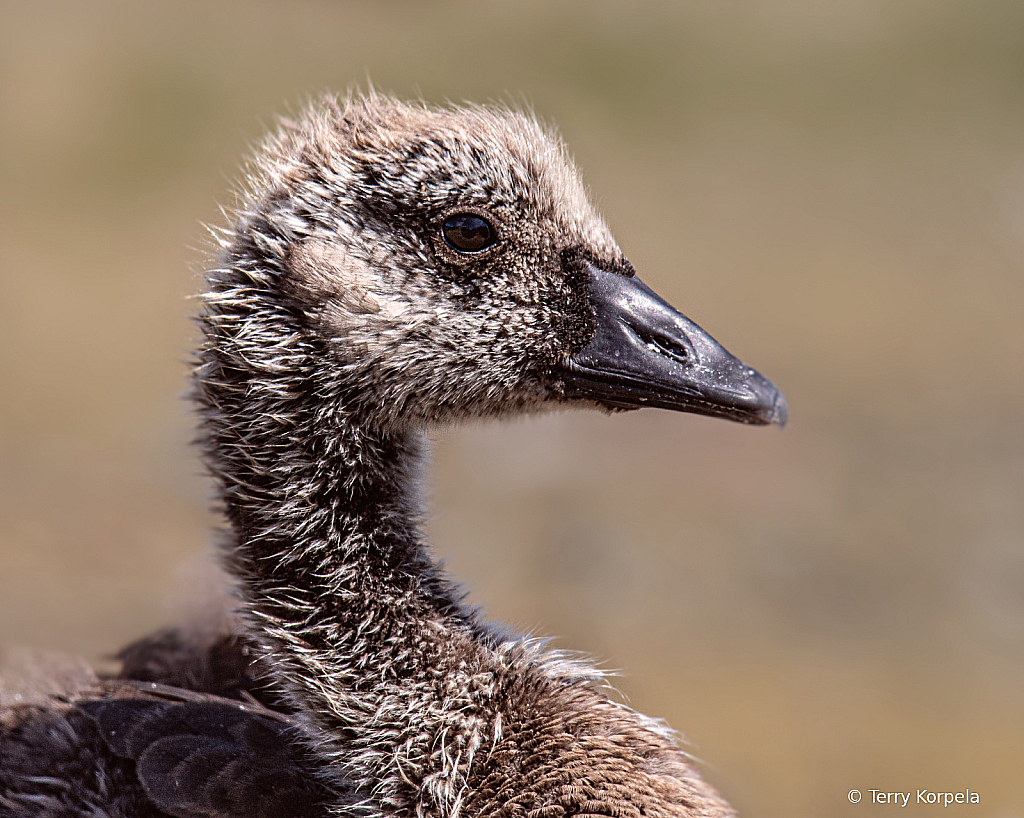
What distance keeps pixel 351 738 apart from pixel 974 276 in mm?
10723

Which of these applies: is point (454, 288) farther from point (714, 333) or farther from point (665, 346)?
point (714, 333)

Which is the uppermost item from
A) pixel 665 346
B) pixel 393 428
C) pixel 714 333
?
pixel 714 333

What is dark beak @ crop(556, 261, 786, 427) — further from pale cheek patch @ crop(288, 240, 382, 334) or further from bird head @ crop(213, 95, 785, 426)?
pale cheek patch @ crop(288, 240, 382, 334)

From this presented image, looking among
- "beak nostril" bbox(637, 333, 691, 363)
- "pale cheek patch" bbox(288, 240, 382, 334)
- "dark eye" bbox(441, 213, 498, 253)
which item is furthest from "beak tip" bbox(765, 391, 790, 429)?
"pale cheek patch" bbox(288, 240, 382, 334)

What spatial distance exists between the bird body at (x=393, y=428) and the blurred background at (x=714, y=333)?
645mm

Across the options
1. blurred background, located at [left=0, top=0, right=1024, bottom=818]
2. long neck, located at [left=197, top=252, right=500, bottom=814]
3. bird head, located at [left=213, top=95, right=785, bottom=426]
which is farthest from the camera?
blurred background, located at [left=0, top=0, right=1024, bottom=818]

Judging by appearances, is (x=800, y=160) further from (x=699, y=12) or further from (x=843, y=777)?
(x=843, y=777)

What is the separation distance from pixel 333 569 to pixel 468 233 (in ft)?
3.25

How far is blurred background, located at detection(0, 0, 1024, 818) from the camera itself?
6820 mm

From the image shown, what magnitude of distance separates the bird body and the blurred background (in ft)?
2.12

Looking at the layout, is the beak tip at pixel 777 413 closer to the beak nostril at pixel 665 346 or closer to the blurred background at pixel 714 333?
the beak nostril at pixel 665 346

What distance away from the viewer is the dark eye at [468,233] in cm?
279

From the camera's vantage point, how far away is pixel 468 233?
280 centimetres

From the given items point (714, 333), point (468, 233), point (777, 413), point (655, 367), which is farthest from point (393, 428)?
point (714, 333)
